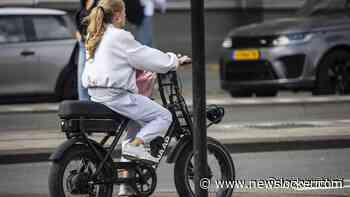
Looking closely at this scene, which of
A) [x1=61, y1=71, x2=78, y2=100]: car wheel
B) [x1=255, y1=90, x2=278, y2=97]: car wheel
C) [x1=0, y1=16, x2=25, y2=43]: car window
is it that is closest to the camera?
[x1=61, y1=71, x2=78, y2=100]: car wheel

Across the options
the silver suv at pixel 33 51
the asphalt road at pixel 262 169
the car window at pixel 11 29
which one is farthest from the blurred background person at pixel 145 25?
the asphalt road at pixel 262 169

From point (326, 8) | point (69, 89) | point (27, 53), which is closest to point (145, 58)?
point (69, 89)

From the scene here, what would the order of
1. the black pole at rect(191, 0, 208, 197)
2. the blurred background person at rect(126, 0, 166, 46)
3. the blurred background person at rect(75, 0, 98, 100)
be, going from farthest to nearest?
the blurred background person at rect(126, 0, 166, 46) < the blurred background person at rect(75, 0, 98, 100) < the black pole at rect(191, 0, 208, 197)

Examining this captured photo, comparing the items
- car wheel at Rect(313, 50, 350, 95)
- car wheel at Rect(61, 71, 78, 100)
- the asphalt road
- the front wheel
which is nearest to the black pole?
the front wheel

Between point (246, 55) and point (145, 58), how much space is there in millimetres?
7762

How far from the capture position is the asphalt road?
364 inches

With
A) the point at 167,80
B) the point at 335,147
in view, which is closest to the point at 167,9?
the point at 335,147

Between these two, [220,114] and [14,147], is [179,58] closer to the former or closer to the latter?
[220,114]

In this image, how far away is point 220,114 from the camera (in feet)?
25.8

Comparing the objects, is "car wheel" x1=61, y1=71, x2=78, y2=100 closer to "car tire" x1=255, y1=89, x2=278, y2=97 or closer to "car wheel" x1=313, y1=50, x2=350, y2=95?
"car tire" x1=255, y1=89, x2=278, y2=97

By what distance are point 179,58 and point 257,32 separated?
7757mm

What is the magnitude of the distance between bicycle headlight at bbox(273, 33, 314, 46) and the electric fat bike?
7.09m

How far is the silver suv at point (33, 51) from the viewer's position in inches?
599

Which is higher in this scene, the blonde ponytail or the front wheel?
the blonde ponytail
